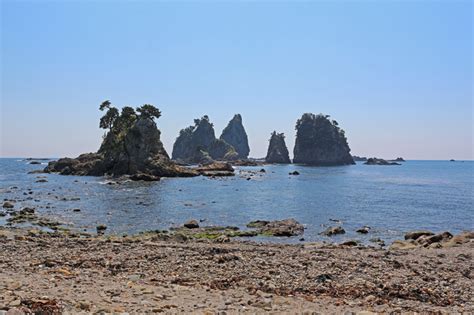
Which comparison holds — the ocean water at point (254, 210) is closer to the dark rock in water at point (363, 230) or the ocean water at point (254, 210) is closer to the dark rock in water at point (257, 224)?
the dark rock in water at point (363, 230)

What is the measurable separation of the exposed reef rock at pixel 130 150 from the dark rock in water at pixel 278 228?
69.9 meters

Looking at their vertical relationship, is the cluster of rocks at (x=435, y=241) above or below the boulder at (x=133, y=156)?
below

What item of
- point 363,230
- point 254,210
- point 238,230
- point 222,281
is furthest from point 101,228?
point 363,230

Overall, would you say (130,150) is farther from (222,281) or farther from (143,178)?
(222,281)

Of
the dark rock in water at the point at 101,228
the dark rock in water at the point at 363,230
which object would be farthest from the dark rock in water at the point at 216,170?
the dark rock in water at the point at 101,228

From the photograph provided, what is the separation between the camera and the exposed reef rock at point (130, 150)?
10788 cm

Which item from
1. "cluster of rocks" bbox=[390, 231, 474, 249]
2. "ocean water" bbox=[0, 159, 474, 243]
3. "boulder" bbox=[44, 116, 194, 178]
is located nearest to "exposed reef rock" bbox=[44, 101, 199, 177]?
"boulder" bbox=[44, 116, 194, 178]

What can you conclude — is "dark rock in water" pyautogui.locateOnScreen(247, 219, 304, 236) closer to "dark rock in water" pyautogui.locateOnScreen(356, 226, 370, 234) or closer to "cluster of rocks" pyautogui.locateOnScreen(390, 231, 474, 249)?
"dark rock in water" pyautogui.locateOnScreen(356, 226, 370, 234)

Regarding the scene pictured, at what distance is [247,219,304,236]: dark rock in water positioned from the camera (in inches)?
1395

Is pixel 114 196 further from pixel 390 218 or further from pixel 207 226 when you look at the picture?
pixel 390 218

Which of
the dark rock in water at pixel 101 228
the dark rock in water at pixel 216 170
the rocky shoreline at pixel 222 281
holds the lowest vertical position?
the dark rock in water at pixel 101 228

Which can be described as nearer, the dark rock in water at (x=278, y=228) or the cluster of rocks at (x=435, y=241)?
the cluster of rocks at (x=435, y=241)

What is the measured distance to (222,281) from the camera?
50.1ft

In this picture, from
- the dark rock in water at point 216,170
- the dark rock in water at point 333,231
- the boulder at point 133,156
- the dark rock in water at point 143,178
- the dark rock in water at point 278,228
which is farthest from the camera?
the dark rock in water at point 216,170
